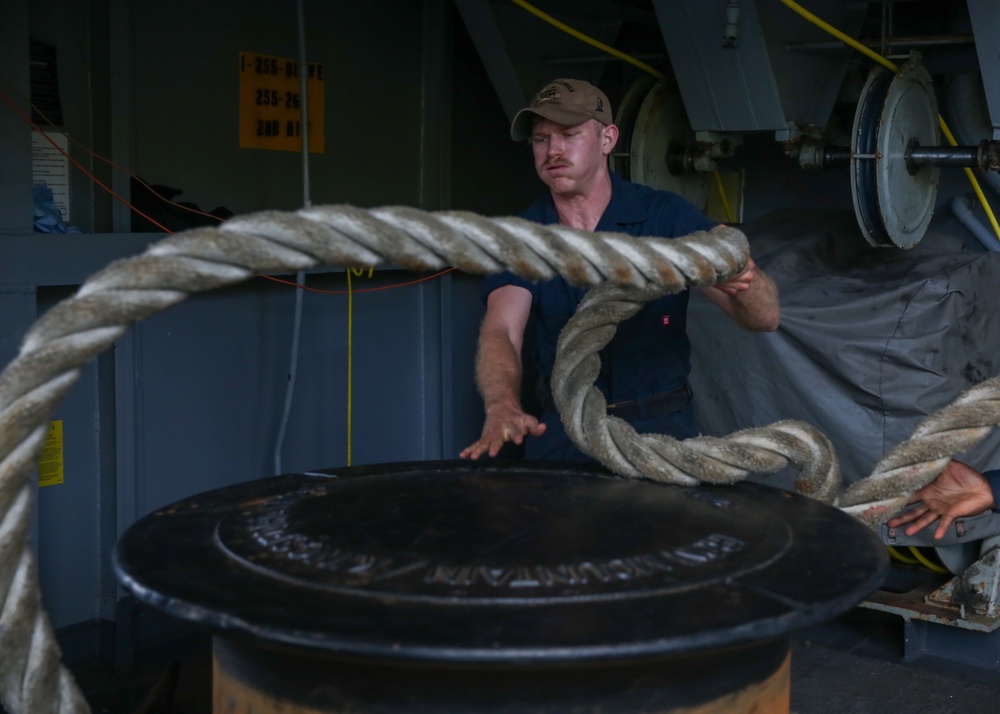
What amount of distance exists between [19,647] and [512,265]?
57 centimetres

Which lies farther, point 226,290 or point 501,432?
point 226,290

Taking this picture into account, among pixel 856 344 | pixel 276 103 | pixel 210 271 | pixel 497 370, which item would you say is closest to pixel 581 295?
pixel 497 370

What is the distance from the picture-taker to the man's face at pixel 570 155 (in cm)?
252

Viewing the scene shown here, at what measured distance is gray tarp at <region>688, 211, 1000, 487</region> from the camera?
3180 millimetres

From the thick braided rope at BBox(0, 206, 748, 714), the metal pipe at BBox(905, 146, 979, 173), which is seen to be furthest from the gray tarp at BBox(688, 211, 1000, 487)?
the thick braided rope at BBox(0, 206, 748, 714)

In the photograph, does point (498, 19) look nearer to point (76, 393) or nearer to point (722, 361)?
point (722, 361)

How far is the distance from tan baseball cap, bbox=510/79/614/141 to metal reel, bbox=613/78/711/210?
3.05ft

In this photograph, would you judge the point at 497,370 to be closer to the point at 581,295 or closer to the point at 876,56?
the point at 581,295

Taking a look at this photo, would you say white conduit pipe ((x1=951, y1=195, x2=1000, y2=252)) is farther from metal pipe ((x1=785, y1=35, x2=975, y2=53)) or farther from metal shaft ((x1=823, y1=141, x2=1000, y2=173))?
metal pipe ((x1=785, y1=35, x2=975, y2=53))

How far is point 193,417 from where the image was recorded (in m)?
3.17

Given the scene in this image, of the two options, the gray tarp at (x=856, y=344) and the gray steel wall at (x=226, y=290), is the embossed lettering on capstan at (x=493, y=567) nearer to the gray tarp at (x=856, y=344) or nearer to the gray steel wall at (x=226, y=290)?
Answer: the gray steel wall at (x=226, y=290)

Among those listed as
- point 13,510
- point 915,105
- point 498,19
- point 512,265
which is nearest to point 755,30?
point 915,105

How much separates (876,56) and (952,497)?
1590 mm

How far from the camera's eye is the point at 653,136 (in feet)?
11.9
